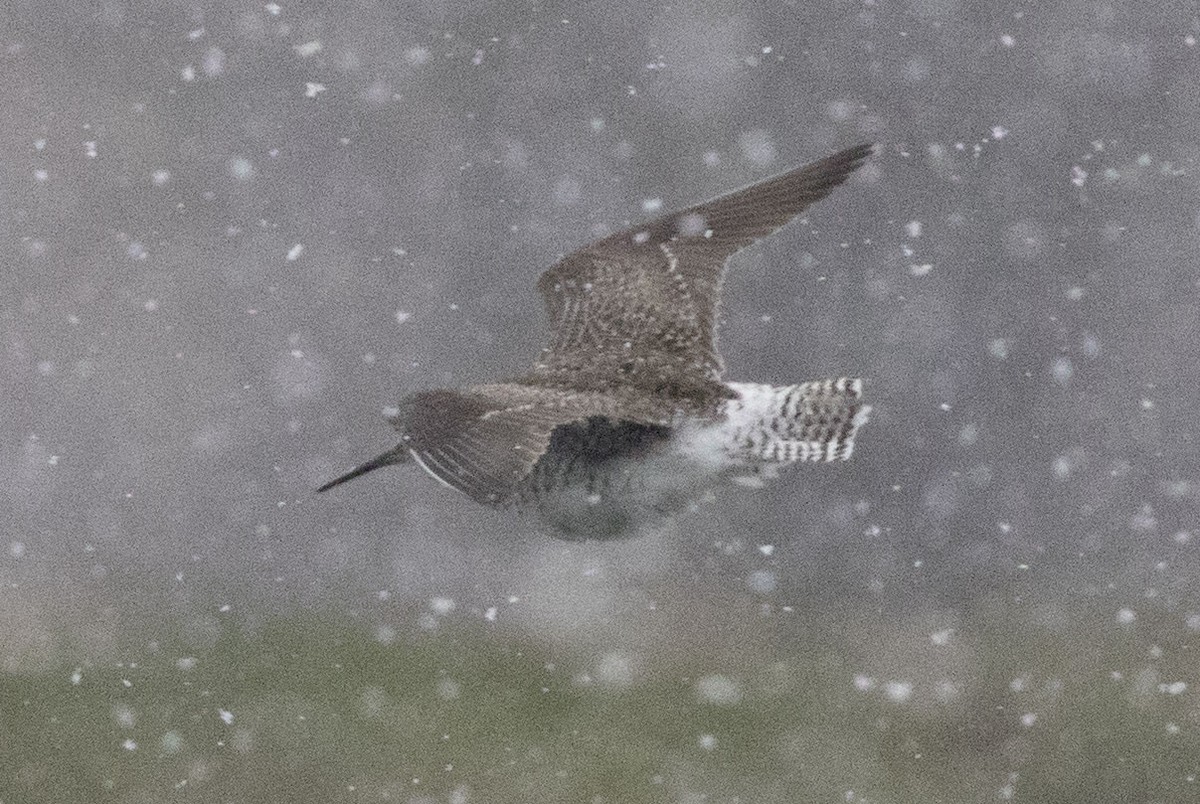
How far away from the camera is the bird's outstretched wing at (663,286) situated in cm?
572

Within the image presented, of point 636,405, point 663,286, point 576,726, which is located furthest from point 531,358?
point 636,405

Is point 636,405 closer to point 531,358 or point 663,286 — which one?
point 663,286

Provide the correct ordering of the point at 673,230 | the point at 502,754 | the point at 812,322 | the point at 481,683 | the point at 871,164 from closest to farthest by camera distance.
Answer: the point at 673,230, the point at 502,754, the point at 481,683, the point at 812,322, the point at 871,164

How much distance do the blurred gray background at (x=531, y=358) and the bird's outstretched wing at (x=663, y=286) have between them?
7.87ft

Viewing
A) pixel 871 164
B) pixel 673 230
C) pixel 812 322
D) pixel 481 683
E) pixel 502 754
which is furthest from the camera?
pixel 871 164

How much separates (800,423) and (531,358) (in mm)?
3805

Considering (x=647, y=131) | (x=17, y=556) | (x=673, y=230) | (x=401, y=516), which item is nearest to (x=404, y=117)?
(x=647, y=131)

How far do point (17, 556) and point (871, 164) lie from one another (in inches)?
181

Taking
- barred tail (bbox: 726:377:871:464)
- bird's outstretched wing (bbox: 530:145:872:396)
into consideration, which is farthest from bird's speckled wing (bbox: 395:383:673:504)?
bird's outstretched wing (bbox: 530:145:872:396)

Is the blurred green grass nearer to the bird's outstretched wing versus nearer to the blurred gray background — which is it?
the blurred gray background

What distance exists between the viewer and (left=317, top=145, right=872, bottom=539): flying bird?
4.77 meters

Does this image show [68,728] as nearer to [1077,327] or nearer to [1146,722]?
[1146,722]

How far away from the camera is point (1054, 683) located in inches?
322

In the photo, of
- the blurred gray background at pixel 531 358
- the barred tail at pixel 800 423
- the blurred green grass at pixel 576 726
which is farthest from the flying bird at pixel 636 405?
the blurred gray background at pixel 531 358
